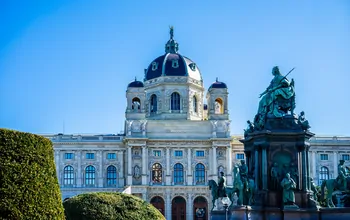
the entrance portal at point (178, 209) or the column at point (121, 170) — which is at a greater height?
the column at point (121, 170)

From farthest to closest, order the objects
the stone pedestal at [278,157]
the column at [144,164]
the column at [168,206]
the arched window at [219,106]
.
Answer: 1. the arched window at [219,106]
2. the column at [168,206]
3. the column at [144,164]
4. the stone pedestal at [278,157]

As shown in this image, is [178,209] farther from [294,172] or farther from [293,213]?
[293,213]

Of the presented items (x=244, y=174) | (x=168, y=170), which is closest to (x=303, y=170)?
(x=244, y=174)

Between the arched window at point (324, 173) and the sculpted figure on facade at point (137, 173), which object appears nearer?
the sculpted figure on facade at point (137, 173)

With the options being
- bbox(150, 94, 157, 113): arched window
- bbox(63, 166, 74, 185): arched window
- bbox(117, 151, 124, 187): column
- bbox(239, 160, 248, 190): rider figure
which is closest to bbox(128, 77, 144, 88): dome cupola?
bbox(150, 94, 157, 113): arched window

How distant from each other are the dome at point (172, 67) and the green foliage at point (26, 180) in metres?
60.9

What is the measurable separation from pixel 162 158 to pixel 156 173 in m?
1.92

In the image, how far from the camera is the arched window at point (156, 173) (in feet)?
250

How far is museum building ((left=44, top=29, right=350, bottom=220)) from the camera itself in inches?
2968

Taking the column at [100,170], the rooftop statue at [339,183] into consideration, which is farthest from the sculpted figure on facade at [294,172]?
the column at [100,170]

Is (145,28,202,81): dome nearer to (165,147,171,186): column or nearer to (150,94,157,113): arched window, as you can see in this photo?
(150,94,157,113): arched window

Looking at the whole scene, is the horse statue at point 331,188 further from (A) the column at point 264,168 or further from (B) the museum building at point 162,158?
(B) the museum building at point 162,158

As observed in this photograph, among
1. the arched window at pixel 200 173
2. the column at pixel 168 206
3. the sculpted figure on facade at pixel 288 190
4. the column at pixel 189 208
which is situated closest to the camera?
the sculpted figure on facade at pixel 288 190

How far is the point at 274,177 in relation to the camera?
977 inches
